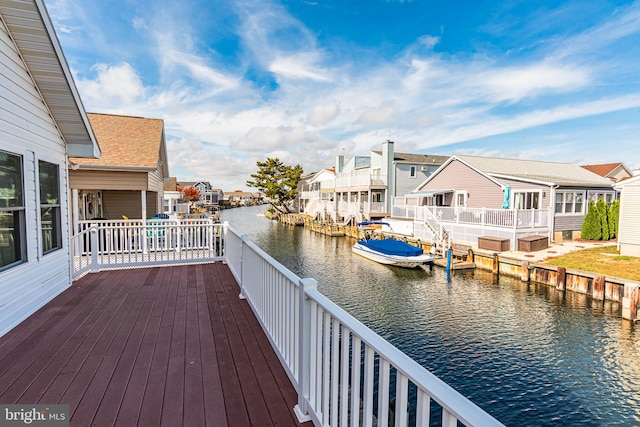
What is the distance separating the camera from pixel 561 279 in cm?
1138

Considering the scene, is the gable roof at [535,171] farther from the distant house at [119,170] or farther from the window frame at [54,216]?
the window frame at [54,216]

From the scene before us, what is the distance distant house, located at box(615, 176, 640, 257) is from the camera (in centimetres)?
1267

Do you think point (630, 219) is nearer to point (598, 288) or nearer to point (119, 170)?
point (598, 288)

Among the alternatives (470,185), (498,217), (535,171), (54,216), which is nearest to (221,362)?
(54,216)

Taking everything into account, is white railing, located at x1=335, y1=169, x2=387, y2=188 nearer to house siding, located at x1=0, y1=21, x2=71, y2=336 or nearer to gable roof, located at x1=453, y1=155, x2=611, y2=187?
gable roof, located at x1=453, y1=155, x2=611, y2=187

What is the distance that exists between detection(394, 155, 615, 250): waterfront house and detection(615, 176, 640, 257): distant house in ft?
9.69

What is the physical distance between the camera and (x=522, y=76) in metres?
17.2

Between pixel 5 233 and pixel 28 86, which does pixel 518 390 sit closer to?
pixel 5 233

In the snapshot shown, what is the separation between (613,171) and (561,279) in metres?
30.2

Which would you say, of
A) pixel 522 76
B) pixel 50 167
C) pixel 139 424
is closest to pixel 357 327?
pixel 139 424

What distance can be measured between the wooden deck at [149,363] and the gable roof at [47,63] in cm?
306

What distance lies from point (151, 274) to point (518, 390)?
791cm

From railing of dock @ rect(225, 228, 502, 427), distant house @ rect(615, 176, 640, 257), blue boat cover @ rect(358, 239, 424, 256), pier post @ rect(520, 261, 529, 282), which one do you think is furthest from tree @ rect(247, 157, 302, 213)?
railing of dock @ rect(225, 228, 502, 427)

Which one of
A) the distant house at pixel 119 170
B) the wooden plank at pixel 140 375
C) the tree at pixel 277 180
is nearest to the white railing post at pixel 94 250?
the distant house at pixel 119 170
